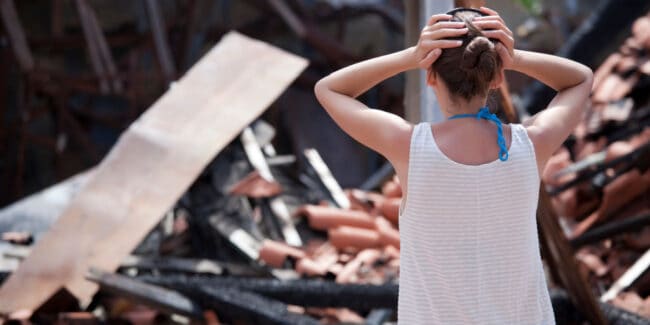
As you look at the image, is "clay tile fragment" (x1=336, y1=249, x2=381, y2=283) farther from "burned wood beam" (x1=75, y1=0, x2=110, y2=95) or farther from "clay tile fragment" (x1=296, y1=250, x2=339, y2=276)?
"burned wood beam" (x1=75, y1=0, x2=110, y2=95)

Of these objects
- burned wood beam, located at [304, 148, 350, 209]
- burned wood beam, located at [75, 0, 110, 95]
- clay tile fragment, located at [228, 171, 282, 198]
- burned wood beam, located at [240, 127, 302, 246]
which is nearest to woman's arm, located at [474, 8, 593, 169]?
burned wood beam, located at [240, 127, 302, 246]

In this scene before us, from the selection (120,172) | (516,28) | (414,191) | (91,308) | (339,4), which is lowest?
(516,28)

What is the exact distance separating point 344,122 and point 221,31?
30.8ft

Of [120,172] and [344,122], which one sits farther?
[120,172]

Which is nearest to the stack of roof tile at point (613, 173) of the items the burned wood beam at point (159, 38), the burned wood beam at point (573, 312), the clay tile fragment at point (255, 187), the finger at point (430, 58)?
the burned wood beam at point (573, 312)

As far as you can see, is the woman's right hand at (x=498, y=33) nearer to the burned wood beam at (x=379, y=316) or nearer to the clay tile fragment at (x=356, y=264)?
the burned wood beam at (x=379, y=316)

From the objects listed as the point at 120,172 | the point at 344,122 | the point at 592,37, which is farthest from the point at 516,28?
the point at 344,122

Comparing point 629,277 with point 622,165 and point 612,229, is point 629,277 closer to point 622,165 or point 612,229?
point 612,229

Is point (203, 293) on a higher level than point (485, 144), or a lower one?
lower

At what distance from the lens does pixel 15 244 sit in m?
4.86

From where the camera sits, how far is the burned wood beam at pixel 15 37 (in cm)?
915

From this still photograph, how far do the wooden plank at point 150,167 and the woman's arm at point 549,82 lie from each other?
3.06m

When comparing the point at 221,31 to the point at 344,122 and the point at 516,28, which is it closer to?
the point at 516,28

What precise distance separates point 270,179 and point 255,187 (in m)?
0.18
